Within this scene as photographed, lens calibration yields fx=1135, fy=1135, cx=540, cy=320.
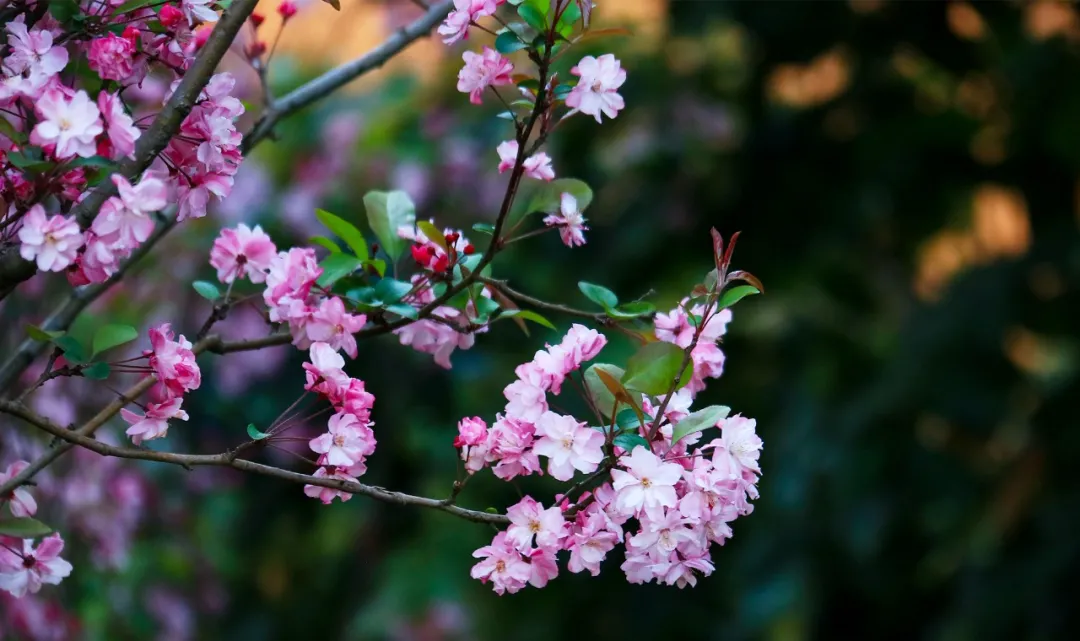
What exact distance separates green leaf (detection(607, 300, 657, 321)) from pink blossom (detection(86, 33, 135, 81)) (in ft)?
1.43

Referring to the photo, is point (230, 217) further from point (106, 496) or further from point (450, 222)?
point (106, 496)

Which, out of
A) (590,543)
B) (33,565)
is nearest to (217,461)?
(33,565)

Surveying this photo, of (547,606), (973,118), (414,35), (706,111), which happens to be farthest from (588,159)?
(414,35)

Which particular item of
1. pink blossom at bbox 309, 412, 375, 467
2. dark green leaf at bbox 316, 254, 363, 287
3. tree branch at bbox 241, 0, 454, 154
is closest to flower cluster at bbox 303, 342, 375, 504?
pink blossom at bbox 309, 412, 375, 467

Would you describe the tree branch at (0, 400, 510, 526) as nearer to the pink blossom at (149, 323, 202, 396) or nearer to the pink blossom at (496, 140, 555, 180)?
the pink blossom at (149, 323, 202, 396)

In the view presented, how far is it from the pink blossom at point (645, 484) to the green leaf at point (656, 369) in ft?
0.18

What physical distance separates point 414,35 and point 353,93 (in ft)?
7.84

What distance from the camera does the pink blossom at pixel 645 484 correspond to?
0.77 m

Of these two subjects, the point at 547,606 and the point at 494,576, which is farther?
the point at 547,606

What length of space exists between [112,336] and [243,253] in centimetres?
12

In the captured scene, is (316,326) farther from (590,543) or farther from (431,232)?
(590,543)

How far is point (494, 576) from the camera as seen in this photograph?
821 mm

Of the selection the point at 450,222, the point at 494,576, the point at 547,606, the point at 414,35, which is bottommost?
the point at 494,576

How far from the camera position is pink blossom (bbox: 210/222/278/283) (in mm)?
921
